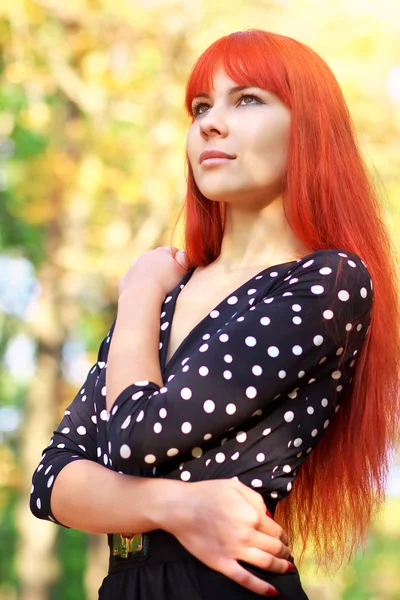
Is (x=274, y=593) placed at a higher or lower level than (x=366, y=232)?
lower

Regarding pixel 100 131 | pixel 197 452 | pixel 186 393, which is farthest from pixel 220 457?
pixel 100 131

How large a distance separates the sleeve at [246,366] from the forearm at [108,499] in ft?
0.17

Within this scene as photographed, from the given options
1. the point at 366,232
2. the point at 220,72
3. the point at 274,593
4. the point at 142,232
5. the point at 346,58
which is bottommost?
the point at 274,593

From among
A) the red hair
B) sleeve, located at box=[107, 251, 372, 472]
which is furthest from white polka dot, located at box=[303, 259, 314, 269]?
the red hair

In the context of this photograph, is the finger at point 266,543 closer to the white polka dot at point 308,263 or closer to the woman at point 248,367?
the woman at point 248,367

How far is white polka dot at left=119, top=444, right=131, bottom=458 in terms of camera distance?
1.64 m

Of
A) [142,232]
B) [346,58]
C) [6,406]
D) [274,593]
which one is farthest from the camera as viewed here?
[6,406]

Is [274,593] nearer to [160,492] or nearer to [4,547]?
[160,492]

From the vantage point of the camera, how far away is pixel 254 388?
167 cm

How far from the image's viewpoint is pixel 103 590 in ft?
6.05

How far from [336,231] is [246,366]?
0.41m

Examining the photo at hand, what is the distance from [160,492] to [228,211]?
0.69 metres

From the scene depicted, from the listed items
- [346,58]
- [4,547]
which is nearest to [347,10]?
[346,58]

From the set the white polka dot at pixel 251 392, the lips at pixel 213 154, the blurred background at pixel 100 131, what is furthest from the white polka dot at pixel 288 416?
the blurred background at pixel 100 131
